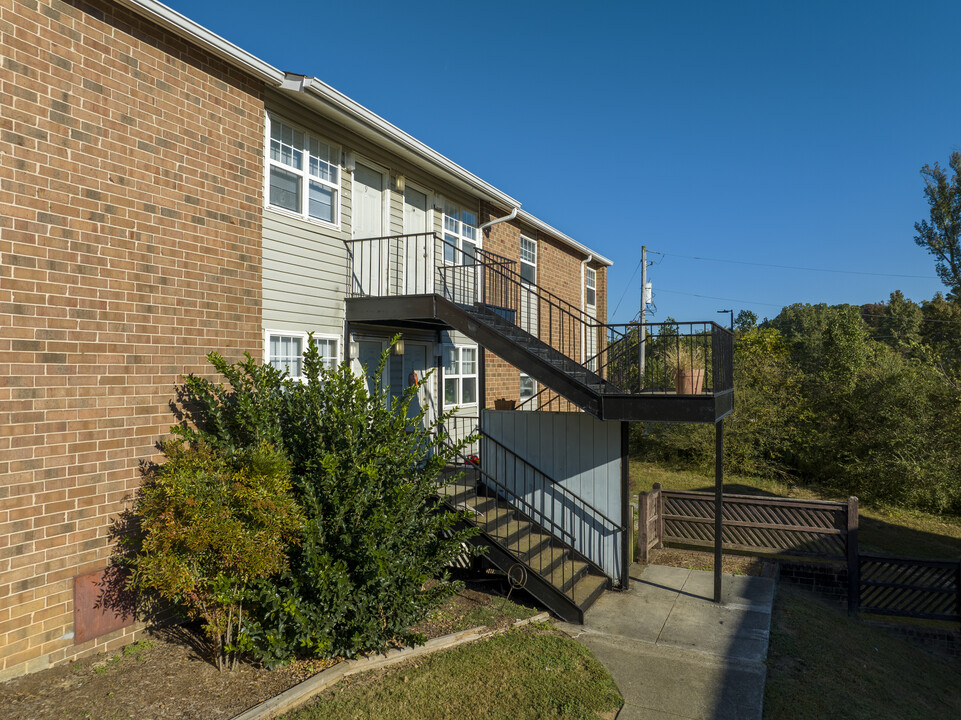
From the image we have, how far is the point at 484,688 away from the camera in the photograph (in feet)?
17.8

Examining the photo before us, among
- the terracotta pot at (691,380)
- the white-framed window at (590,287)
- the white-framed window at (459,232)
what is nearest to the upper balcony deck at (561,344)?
the terracotta pot at (691,380)

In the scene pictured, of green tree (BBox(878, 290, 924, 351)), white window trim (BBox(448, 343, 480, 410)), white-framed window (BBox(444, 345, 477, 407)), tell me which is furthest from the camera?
green tree (BBox(878, 290, 924, 351))

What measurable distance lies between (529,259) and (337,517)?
37.7 ft

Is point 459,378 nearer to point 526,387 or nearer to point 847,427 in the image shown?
point 526,387

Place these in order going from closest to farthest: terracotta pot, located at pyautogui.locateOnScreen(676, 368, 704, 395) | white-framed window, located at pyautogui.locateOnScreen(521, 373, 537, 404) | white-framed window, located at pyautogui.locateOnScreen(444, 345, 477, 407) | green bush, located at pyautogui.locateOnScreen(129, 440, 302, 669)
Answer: green bush, located at pyautogui.locateOnScreen(129, 440, 302, 669) → terracotta pot, located at pyautogui.locateOnScreen(676, 368, 704, 395) → white-framed window, located at pyautogui.locateOnScreen(444, 345, 477, 407) → white-framed window, located at pyautogui.locateOnScreen(521, 373, 537, 404)

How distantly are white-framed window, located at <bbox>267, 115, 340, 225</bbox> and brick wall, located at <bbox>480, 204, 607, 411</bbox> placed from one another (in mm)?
3960

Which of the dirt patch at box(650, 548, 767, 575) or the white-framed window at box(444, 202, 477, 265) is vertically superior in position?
the white-framed window at box(444, 202, 477, 265)

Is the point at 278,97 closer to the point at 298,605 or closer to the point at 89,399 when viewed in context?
the point at 89,399

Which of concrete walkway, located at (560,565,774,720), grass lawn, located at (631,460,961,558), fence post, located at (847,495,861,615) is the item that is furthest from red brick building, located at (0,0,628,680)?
grass lawn, located at (631,460,961,558)

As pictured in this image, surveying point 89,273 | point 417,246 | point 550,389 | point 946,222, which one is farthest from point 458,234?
point 946,222

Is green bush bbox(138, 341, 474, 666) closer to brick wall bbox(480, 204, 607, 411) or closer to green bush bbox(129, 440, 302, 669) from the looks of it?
green bush bbox(129, 440, 302, 669)

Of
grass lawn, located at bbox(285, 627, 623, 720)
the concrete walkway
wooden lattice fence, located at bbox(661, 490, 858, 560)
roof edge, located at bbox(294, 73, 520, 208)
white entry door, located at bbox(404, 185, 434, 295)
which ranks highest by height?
roof edge, located at bbox(294, 73, 520, 208)

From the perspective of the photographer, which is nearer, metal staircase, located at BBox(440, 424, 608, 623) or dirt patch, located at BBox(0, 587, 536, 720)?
dirt patch, located at BBox(0, 587, 536, 720)

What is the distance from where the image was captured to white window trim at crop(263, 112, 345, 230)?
7.66 m
